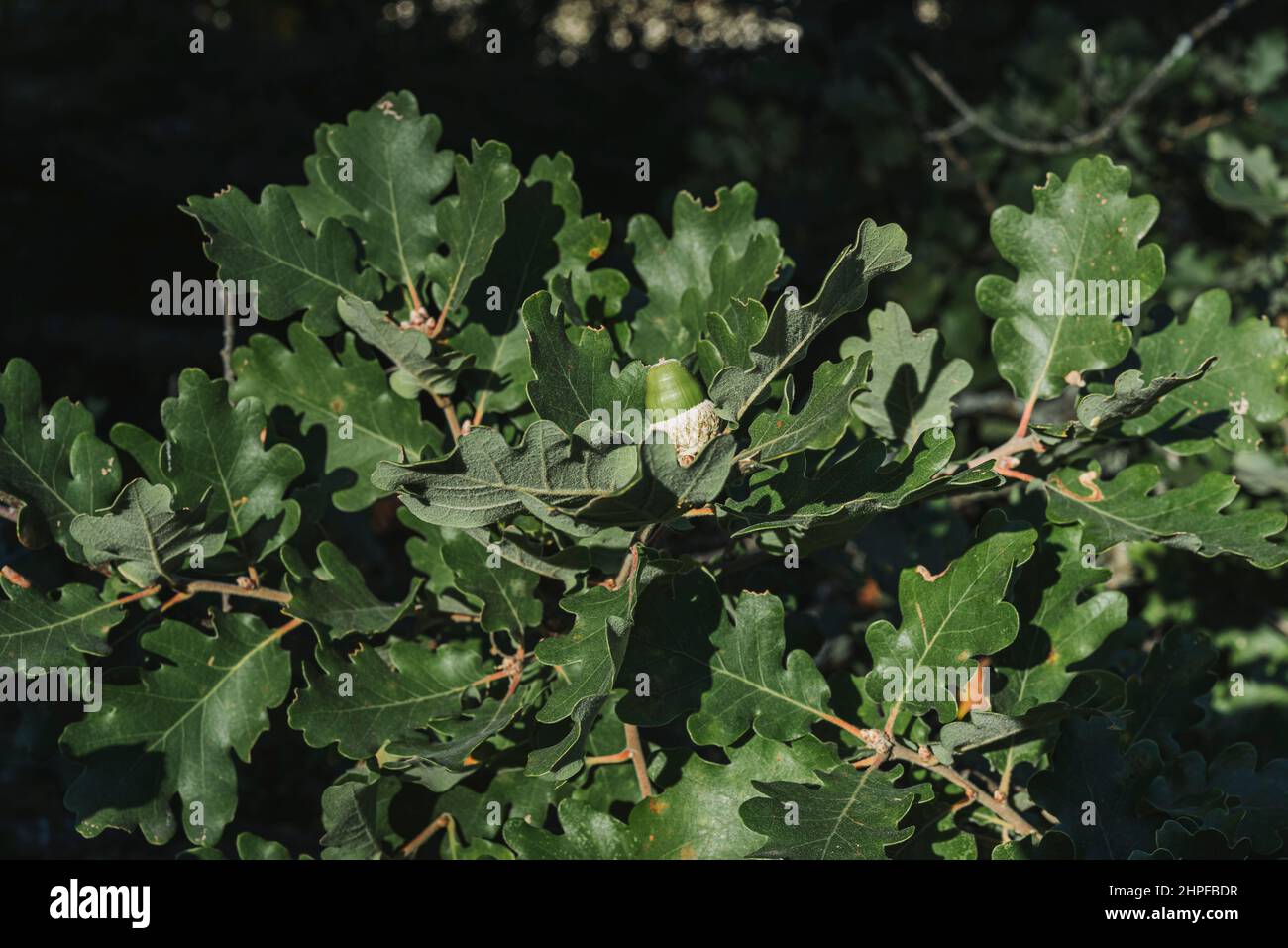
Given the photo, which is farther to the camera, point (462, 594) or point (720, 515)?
point (462, 594)

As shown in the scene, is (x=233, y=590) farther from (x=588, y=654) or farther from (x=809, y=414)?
(x=809, y=414)

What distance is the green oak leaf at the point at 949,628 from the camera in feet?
3.91

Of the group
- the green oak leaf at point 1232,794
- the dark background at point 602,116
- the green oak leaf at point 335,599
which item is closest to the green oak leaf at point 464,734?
the green oak leaf at point 335,599

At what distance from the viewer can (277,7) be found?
552cm

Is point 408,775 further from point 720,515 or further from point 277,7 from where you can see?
point 277,7

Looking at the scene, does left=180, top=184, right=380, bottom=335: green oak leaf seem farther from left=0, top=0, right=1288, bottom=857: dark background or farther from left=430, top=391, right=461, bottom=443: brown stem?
left=0, top=0, right=1288, bottom=857: dark background

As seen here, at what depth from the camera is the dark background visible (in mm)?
3477

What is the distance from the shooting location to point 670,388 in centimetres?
118

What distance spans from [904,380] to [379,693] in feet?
2.19

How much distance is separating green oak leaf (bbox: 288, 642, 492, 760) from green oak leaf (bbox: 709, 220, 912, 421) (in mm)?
431

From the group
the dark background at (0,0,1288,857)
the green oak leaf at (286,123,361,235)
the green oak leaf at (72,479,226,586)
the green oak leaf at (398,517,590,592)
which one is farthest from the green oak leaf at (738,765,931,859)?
the dark background at (0,0,1288,857)

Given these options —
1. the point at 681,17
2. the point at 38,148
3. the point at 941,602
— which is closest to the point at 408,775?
the point at 941,602

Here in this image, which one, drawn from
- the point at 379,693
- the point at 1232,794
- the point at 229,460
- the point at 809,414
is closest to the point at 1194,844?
the point at 1232,794

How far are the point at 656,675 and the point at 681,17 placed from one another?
4.61 m
